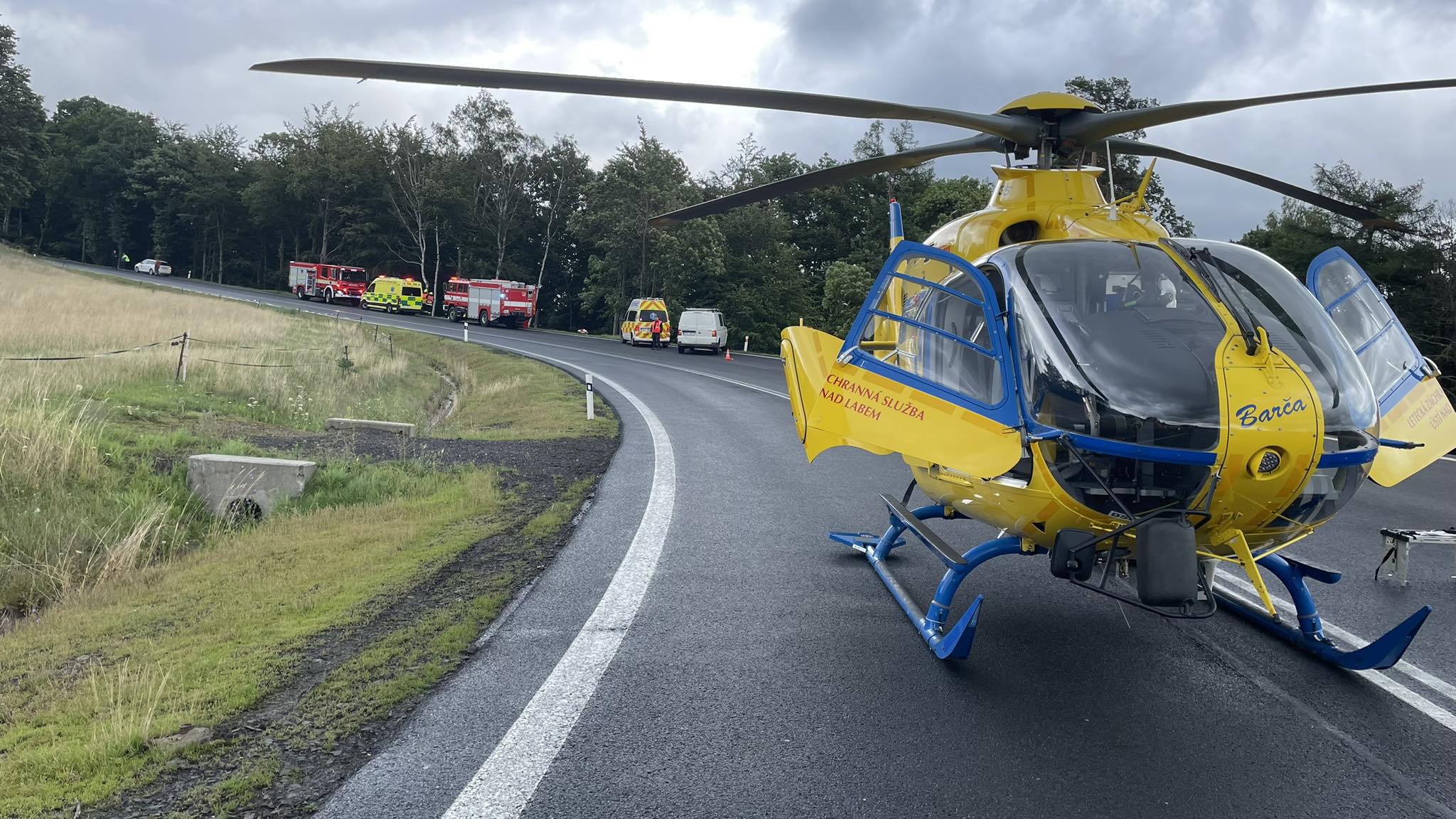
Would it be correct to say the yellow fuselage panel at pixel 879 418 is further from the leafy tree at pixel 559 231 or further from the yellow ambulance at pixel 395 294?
the leafy tree at pixel 559 231

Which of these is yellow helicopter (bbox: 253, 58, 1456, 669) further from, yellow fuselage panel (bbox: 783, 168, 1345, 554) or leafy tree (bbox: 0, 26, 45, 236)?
leafy tree (bbox: 0, 26, 45, 236)

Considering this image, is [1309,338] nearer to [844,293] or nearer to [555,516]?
[555,516]

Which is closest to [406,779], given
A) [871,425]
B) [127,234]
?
[871,425]

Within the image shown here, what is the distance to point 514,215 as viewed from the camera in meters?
68.4

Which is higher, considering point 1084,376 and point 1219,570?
point 1084,376

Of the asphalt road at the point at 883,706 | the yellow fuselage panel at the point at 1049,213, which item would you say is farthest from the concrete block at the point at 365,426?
the yellow fuselage panel at the point at 1049,213

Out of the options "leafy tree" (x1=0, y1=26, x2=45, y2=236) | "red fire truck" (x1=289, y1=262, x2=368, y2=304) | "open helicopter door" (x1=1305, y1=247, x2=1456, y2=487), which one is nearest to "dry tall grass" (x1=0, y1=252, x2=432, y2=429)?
"open helicopter door" (x1=1305, y1=247, x2=1456, y2=487)

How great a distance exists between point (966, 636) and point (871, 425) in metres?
1.14

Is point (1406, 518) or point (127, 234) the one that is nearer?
point (1406, 518)

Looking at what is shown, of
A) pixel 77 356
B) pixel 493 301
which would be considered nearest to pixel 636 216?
pixel 493 301

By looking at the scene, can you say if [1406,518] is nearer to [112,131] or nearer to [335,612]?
[335,612]

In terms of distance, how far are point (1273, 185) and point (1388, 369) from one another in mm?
1674

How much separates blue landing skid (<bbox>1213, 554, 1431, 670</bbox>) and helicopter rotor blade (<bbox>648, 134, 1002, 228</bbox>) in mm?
2978

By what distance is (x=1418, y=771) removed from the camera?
11.1ft
